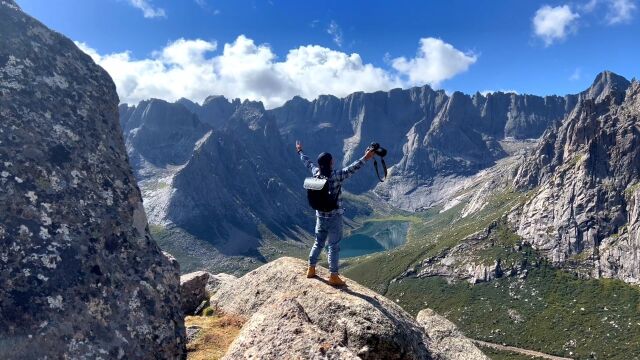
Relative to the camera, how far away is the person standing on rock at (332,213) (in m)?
18.0

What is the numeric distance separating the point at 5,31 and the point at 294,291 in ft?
41.3

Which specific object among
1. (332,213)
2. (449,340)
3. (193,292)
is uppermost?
(332,213)

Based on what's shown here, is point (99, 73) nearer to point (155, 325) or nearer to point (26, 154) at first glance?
point (26, 154)

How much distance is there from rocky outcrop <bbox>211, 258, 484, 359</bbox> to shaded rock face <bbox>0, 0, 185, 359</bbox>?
3093 mm

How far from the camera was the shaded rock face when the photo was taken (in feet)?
32.2

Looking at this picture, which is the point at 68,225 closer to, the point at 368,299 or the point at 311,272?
the point at 368,299

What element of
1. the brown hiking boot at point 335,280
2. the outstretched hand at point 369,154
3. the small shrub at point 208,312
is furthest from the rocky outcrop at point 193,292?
the outstretched hand at point 369,154

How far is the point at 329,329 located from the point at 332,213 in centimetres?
484

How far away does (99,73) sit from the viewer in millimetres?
15242

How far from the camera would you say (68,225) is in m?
11.2

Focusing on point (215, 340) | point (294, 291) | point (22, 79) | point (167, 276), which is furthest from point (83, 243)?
point (215, 340)

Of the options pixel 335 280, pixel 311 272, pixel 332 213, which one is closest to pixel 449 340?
pixel 311 272

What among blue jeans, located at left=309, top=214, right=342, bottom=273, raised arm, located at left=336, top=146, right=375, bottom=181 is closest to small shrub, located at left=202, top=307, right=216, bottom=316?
blue jeans, located at left=309, top=214, right=342, bottom=273

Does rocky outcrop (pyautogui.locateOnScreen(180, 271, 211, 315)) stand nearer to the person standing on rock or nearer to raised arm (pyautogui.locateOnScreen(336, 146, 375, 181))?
the person standing on rock
